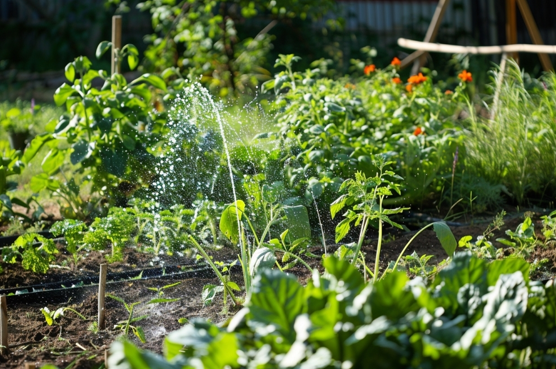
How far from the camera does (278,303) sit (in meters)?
Answer: 1.37

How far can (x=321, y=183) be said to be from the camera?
3.22m

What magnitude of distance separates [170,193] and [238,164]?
1.45ft

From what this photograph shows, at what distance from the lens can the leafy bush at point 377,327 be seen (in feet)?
4.04

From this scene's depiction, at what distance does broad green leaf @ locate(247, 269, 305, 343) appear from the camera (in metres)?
1.35

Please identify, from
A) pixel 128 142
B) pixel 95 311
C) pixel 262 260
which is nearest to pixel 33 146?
pixel 128 142

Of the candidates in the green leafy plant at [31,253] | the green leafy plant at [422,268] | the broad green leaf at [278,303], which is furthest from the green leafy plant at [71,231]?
the broad green leaf at [278,303]

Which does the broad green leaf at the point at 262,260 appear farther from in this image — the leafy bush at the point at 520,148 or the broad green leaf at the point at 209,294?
the leafy bush at the point at 520,148

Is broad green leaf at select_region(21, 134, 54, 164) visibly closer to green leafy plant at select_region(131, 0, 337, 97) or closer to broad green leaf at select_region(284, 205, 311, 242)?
broad green leaf at select_region(284, 205, 311, 242)

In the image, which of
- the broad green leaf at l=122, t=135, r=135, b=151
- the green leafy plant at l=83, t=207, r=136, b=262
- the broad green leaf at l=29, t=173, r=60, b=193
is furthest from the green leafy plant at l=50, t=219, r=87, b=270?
the broad green leaf at l=29, t=173, r=60, b=193

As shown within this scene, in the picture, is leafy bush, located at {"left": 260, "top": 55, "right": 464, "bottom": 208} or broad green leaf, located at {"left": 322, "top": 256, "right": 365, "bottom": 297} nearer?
broad green leaf, located at {"left": 322, "top": 256, "right": 365, "bottom": 297}

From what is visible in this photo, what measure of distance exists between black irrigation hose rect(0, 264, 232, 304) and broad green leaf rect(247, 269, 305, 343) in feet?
4.70

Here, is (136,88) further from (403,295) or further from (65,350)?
(403,295)

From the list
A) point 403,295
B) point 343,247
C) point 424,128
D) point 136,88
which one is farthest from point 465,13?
point 403,295

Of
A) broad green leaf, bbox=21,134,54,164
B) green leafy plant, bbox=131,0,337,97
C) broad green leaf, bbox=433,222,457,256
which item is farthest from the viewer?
green leafy plant, bbox=131,0,337,97
